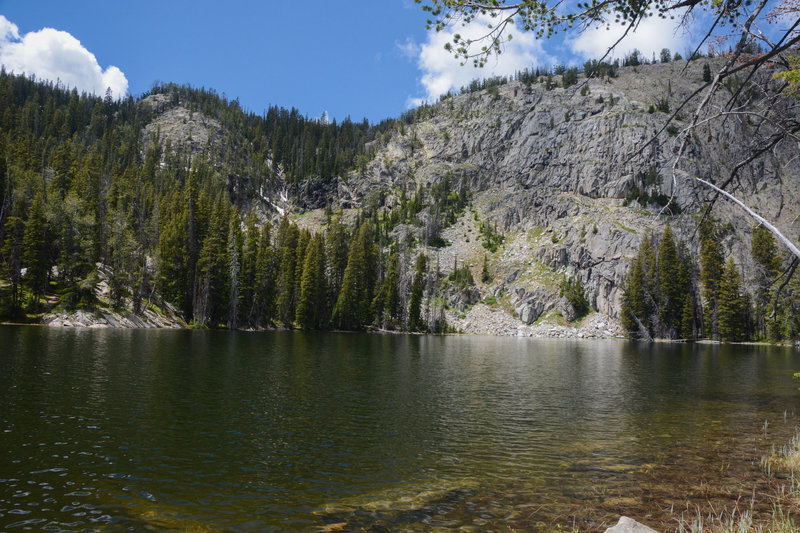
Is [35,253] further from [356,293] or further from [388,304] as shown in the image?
[388,304]

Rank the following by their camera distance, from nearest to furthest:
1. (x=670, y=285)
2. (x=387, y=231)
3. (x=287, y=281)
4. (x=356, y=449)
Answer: (x=356, y=449)
(x=287, y=281)
(x=670, y=285)
(x=387, y=231)

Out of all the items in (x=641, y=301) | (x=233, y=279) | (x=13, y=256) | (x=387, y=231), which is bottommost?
(x=641, y=301)

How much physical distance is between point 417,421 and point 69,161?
131 meters

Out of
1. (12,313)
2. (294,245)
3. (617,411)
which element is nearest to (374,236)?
(294,245)

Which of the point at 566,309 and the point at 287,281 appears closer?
the point at 287,281

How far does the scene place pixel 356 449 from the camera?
16.4 meters

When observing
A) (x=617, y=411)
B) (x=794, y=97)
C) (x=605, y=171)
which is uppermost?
(x=605, y=171)

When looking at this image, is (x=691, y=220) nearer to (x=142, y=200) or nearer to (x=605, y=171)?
(x=605, y=171)

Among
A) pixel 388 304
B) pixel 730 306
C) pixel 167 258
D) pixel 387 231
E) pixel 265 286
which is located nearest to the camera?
pixel 167 258

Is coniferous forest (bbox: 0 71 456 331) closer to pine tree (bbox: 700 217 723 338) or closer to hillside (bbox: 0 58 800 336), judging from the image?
hillside (bbox: 0 58 800 336)

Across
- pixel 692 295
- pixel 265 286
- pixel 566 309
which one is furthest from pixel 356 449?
pixel 566 309

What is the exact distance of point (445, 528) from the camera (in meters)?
10.3

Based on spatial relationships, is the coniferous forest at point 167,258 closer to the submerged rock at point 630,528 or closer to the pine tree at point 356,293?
the pine tree at point 356,293

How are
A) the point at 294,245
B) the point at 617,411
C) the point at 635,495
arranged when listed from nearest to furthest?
1. the point at 635,495
2. the point at 617,411
3. the point at 294,245
